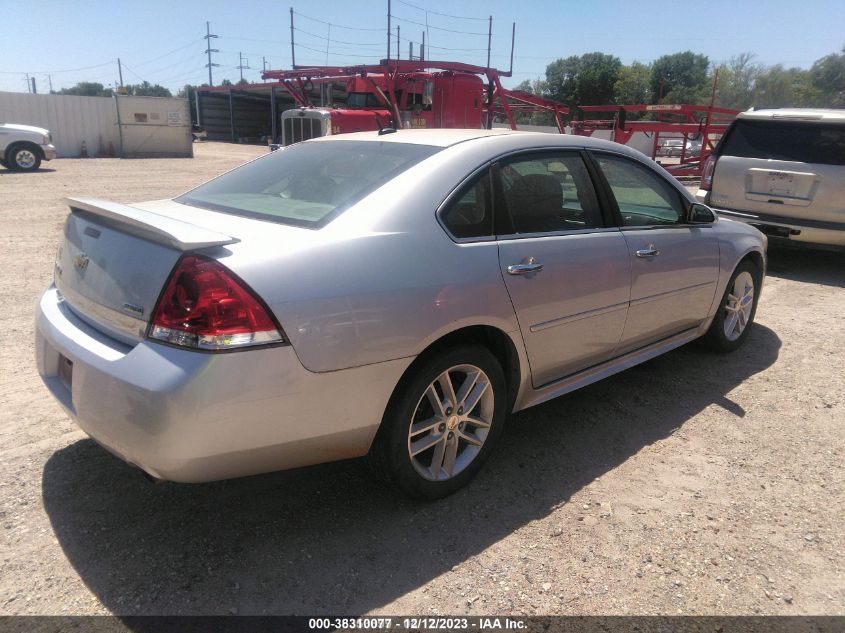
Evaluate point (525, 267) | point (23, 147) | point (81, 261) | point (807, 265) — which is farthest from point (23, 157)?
point (525, 267)

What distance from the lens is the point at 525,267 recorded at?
296 centimetres

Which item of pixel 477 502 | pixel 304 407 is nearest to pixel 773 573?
pixel 477 502

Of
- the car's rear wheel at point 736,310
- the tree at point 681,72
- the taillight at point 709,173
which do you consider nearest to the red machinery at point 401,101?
the taillight at point 709,173

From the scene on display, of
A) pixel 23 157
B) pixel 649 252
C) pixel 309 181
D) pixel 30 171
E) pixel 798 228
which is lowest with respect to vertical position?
pixel 30 171

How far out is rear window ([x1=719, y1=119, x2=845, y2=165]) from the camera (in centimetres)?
712

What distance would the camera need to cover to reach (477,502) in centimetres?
294

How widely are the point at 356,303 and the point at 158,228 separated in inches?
29.4

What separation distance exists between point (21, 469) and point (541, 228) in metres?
2.74

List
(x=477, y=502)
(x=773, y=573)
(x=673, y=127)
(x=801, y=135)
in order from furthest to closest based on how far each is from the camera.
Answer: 1. (x=673, y=127)
2. (x=801, y=135)
3. (x=477, y=502)
4. (x=773, y=573)

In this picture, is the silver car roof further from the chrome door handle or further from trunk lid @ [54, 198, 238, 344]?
trunk lid @ [54, 198, 238, 344]

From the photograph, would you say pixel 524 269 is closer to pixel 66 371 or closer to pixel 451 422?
pixel 451 422

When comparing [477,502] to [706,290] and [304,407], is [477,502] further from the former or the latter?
[706,290]

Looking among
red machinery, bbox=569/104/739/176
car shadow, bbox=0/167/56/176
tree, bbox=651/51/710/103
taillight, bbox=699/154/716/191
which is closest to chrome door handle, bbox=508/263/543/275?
taillight, bbox=699/154/716/191

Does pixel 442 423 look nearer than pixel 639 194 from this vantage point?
Yes
